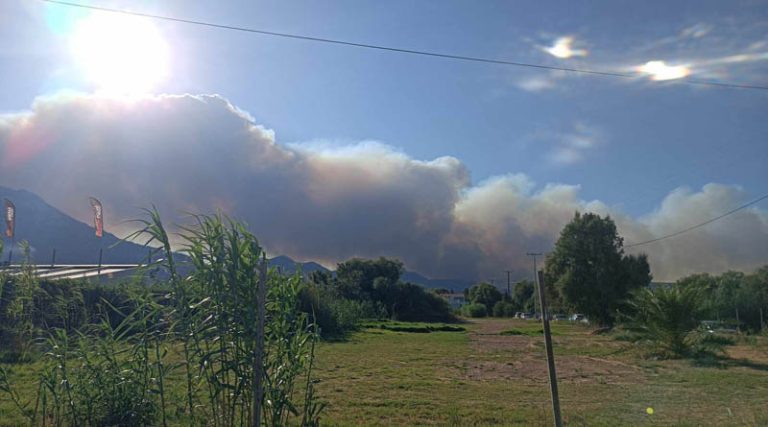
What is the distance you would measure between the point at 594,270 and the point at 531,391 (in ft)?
113

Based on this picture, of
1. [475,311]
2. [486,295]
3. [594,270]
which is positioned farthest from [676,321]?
[486,295]

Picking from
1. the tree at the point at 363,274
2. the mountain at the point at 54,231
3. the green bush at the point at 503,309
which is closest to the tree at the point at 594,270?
the tree at the point at 363,274

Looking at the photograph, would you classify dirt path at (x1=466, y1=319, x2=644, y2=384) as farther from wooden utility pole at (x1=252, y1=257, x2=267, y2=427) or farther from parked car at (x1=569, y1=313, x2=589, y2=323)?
parked car at (x1=569, y1=313, x2=589, y2=323)

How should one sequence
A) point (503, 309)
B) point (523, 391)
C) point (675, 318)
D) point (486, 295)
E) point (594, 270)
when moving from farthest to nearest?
point (486, 295) < point (503, 309) < point (594, 270) < point (675, 318) < point (523, 391)

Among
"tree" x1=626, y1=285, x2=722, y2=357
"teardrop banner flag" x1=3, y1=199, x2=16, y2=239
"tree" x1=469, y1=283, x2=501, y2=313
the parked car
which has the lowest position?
the parked car

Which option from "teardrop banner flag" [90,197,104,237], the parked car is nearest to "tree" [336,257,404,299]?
the parked car

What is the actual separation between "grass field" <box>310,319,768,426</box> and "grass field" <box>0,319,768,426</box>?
0.02 m

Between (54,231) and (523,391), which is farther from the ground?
(54,231)

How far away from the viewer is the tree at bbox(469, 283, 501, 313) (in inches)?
4412

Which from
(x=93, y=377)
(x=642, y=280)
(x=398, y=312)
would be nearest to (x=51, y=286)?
(x=93, y=377)

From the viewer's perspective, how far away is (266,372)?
491 cm

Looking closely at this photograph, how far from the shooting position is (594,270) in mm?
43406

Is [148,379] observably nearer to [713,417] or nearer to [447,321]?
[713,417]

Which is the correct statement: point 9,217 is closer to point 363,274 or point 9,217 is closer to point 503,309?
point 363,274
